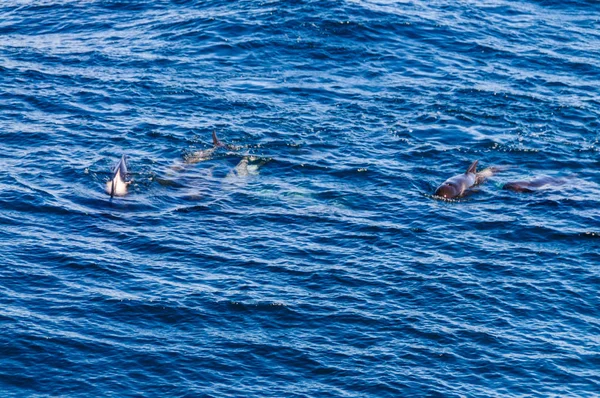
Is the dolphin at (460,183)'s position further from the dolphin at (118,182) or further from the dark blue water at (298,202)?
the dolphin at (118,182)

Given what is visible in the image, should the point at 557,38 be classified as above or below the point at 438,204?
above

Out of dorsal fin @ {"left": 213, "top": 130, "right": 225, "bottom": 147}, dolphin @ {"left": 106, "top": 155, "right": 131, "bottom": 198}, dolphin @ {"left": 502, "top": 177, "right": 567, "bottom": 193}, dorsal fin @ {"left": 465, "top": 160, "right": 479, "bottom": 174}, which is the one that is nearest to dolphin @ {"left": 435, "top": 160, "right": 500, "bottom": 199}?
dorsal fin @ {"left": 465, "top": 160, "right": 479, "bottom": 174}

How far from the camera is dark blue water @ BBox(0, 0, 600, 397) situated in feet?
97.8

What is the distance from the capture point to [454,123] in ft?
156

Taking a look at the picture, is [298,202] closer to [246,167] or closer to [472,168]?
[246,167]

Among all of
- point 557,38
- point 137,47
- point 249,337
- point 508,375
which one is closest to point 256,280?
point 249,337

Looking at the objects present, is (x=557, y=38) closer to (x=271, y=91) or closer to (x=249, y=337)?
(x=271, y=91)

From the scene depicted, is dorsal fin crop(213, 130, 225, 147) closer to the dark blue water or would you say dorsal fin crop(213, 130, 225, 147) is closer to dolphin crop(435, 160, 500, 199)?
the dark blue water

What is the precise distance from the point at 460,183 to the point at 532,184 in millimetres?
3206

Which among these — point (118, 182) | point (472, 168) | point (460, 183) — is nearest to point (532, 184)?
point (472, 168)

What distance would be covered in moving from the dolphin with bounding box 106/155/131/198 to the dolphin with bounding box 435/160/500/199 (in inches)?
488

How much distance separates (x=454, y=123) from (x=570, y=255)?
12.8 metres

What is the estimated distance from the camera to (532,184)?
41.1 m

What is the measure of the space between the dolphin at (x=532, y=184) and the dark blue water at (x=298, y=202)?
1.15ft
